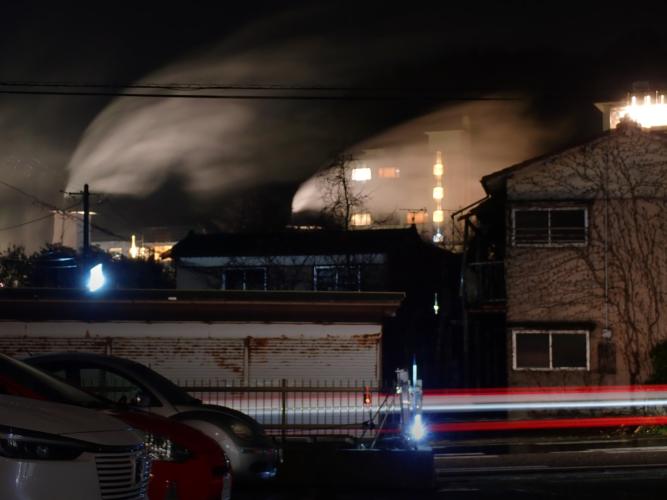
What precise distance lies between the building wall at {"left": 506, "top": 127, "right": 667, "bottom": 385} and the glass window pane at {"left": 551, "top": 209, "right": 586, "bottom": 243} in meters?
0.21

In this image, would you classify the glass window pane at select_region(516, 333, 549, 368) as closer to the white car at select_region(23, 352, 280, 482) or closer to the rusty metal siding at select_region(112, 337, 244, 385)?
the rusty metal siding at select_region(112, 337, 244, 385)

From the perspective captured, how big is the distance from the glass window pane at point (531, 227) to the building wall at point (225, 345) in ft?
24.0

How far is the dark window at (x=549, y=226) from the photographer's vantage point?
29969 millimetres

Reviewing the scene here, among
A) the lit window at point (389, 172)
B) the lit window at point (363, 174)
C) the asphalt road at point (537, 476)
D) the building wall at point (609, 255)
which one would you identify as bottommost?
the asphalt road at point (537, 476)

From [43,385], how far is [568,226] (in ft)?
77.5

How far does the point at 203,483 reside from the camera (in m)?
8.91

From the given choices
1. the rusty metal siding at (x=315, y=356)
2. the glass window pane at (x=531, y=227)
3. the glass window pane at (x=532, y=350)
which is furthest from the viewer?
the glass window pane at (x=531, y=227)

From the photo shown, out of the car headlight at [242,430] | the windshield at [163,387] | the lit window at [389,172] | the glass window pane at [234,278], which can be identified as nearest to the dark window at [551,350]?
the glass window pane at [234,278]

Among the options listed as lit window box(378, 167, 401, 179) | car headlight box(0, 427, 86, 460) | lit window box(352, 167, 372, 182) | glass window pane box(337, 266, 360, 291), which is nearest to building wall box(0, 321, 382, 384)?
glass window pane box(337, 266, 360, 291)

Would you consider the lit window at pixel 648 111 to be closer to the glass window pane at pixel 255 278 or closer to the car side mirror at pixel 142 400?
the glass window pane at pixel 255 278

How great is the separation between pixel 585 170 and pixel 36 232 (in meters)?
58.5

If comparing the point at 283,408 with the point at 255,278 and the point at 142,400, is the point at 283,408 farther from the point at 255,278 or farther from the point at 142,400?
the point at 255,278

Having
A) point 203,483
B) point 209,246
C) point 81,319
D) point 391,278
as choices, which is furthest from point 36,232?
point 203,483

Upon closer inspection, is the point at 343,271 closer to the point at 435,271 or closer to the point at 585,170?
the point at 435,271
